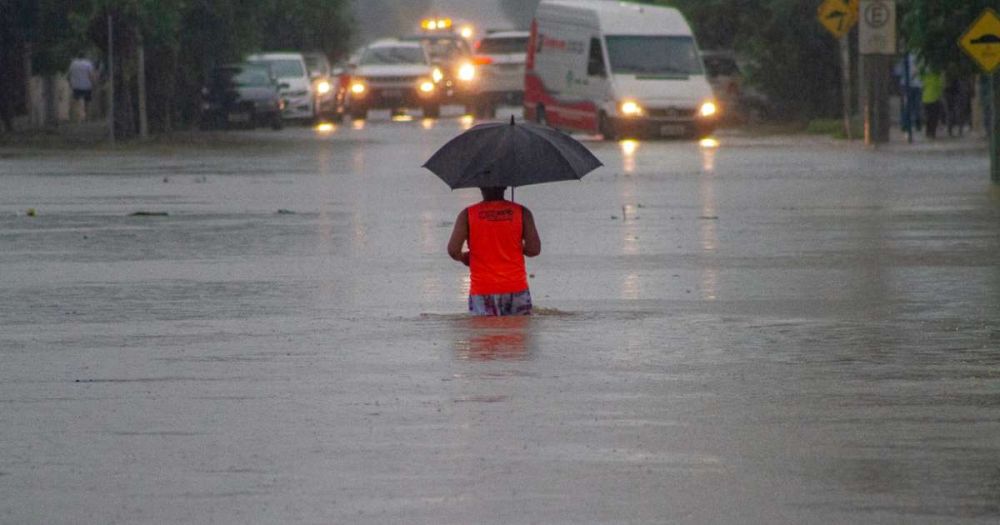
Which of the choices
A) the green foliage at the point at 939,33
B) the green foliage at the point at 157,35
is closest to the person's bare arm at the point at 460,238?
the green foliage at the point at 939,33

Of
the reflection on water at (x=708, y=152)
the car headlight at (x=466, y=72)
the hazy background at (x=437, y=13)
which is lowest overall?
the reflection on water at (x=708, y=152)

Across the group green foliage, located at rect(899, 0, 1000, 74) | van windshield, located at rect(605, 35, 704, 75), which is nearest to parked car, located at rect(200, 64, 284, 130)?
van windshield, located at rect(605, 35, 704, 75)

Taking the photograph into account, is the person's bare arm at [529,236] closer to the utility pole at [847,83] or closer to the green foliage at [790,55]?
the utility pole at [847,83]

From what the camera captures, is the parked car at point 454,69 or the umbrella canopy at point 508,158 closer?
the umbrella canopy at point 508,158

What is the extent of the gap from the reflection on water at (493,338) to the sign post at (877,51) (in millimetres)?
29467

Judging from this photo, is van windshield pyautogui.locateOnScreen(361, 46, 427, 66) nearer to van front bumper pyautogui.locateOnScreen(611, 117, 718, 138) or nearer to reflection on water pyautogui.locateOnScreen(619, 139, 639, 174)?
reflection on water pyautogui.locateOnScreen(619, 139, 639, 174)

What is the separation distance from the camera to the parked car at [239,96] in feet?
190

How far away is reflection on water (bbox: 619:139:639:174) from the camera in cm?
3550

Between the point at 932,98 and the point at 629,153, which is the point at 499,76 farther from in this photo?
the point at 629,153

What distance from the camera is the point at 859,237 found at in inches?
838

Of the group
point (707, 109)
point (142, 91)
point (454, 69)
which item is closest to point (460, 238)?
point (707, 109)

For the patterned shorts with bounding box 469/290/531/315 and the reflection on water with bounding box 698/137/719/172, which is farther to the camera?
the reflection on water with bounding box 698/137/719/172

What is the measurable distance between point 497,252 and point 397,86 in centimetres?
5132

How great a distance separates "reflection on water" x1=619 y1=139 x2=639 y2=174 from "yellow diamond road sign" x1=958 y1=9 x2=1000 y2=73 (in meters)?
6.68
